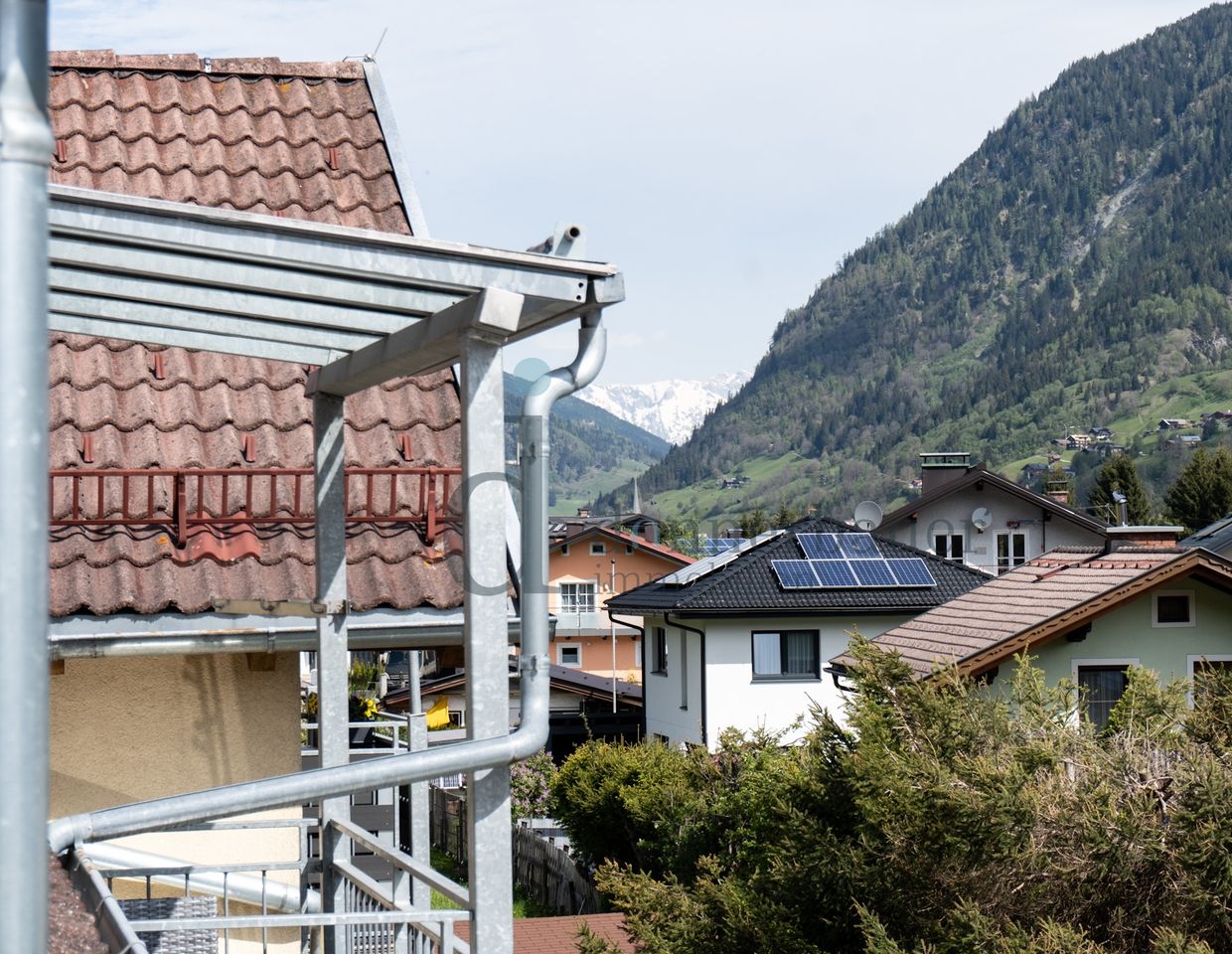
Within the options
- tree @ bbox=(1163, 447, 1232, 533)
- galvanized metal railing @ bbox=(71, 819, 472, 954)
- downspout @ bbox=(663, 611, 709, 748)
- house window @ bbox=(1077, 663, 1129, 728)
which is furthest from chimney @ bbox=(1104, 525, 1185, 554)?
→ tree @ bbox=(1163, 447, 1232, 533)

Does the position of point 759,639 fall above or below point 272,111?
below

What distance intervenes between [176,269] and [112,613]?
2.90 m

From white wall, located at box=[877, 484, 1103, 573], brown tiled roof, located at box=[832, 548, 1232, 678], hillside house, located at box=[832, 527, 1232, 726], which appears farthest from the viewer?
white wall, located at box=[877, 484, 1103, 573]

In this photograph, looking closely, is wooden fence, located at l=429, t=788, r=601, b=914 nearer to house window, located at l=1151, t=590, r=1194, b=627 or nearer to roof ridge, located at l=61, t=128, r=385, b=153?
house window, located at l=1151, t=590, r=1194, b=627

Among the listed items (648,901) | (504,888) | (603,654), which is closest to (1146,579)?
(648,901)

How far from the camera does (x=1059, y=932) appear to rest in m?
9.24

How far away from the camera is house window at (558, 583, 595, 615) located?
7019 cm

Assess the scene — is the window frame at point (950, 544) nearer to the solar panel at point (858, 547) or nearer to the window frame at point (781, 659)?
the solar panel at point (858, 547)

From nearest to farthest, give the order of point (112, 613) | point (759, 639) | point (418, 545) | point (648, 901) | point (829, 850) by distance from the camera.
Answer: point (112, 613)
point (418, 545)
point (829, 850)
point (648, 901)
point (759, 639)

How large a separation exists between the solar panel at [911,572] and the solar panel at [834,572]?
1.37m

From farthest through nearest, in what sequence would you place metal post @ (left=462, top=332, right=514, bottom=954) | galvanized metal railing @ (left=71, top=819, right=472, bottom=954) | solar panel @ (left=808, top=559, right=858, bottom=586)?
solar panel @ (left=808, top=559, right=858, bottom=586)
metal post @ (left=462, top=332, right=514, bottom=954)
galvanized metal railing @ (left=71, top=819, right=472, bottom=954)

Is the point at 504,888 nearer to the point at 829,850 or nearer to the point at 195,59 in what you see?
the point at 195,59

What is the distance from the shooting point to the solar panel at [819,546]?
39.7 meters

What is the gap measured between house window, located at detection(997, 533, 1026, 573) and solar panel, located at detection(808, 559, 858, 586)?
26.9 m
